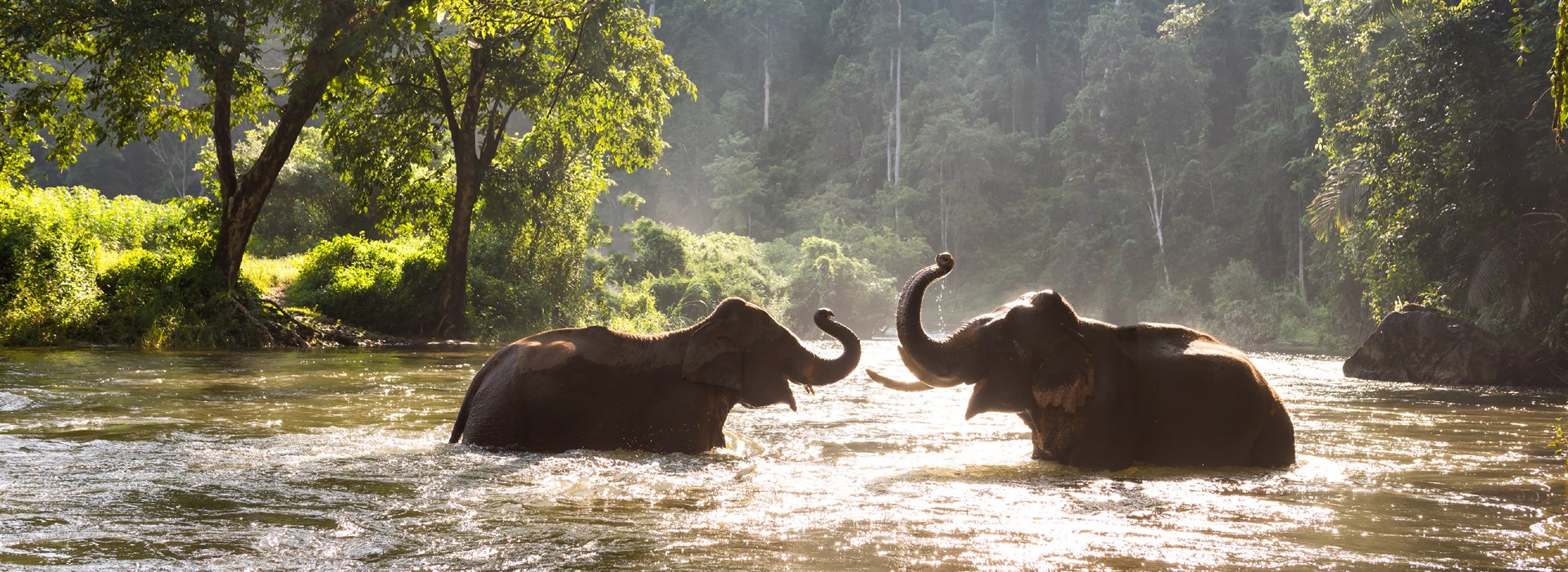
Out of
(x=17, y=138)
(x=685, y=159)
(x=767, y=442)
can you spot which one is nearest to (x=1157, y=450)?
(x=767, y=442)

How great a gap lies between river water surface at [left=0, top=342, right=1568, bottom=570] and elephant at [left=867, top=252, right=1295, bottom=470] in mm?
211

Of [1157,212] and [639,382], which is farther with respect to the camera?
[1157,212]

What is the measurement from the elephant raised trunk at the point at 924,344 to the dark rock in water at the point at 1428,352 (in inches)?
552

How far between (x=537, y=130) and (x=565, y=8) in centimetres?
560

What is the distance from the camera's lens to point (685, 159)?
81.6m

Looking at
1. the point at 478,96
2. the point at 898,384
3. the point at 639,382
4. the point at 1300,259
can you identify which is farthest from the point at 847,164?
the point at 639,382

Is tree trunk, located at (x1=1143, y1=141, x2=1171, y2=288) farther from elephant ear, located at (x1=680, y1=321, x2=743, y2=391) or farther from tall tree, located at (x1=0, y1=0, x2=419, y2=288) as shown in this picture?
Answer: elephant ear, located at (x1=680, y1=321, x2=743, y2=391)

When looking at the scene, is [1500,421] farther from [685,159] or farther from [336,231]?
[685,159]

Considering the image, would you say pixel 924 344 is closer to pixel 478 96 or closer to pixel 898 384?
pixel 898 384

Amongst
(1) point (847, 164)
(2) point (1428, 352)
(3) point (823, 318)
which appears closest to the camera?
(3) point (823, 318)

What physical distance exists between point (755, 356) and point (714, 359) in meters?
0.33

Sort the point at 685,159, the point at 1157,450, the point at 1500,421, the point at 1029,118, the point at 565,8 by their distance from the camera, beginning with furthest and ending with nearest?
the point at 685,159 < the point at 1029,118 < the point at 565,8 < the point at 1500,421 < the point at 1157,450

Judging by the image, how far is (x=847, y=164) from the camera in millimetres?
77688

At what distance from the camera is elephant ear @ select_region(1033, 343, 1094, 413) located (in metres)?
6.62
